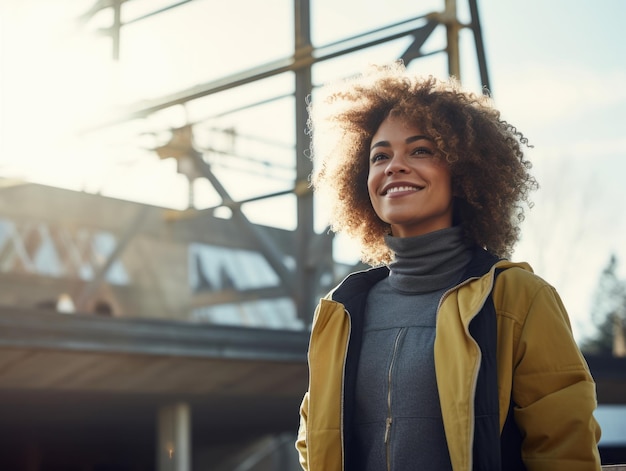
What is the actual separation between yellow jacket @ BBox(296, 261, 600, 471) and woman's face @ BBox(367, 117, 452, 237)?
0.79 feet

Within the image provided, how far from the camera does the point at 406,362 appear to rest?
7.43ft

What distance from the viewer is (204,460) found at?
1396 centimetres

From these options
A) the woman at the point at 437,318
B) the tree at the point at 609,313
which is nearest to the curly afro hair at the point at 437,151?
the woman at the point at 437,318

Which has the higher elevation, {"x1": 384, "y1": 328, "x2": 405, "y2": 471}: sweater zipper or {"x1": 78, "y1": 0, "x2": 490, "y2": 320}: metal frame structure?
{"x1": 78, "y1": 0, "x2": 490, "y2": 320}: metal frame structure

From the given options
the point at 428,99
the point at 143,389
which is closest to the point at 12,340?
the point at 143,389

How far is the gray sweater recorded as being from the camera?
221 centimetres

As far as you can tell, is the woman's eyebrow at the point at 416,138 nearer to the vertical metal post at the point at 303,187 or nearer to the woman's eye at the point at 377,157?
the woman's eye at the point at 377,157

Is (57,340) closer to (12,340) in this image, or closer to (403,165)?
(12,340)

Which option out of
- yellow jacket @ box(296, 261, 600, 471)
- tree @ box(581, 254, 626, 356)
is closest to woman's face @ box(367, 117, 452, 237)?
yellow jacket @ box(296, 261, 600, 471)

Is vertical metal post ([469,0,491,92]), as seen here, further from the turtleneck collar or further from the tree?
the tree

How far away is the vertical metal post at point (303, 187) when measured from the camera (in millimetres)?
9938

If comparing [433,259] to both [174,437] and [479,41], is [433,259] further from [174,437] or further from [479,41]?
[479,41]

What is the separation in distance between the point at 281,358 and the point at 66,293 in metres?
5.13

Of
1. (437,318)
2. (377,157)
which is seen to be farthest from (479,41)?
(437,318)
